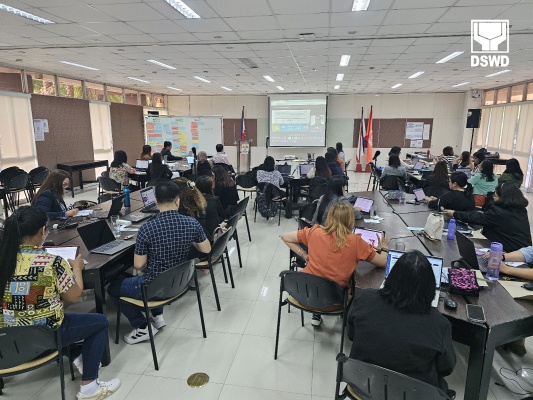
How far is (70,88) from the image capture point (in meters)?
9.84

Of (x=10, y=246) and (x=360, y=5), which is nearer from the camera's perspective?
(x=10, y=246)

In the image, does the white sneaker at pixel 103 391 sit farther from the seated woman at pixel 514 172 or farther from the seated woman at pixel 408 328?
the seated woman at pixel 514 172

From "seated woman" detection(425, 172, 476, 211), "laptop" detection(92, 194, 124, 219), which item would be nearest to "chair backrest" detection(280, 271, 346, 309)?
"laptop" detection(92, 194, 124, 219)

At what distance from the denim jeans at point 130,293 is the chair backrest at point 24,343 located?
713mm

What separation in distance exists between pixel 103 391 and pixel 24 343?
71 cm

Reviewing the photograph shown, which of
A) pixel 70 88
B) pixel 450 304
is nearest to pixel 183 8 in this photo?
pixel 450 304

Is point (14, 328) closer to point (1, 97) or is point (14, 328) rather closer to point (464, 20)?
point (464, 20)

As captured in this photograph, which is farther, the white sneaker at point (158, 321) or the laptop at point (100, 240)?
the white sneaker at point (158, 321)

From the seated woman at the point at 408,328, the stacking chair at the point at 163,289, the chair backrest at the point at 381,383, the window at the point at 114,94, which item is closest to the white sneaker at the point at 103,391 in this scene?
the stacking chair at the point at 163,289

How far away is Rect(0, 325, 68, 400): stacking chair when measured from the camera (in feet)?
5.92

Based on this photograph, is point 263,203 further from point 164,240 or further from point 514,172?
point 514,172

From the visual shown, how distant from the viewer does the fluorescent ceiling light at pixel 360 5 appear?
12.2 ft

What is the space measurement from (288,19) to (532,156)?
8.76 metres

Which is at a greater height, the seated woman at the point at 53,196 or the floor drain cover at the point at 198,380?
the seated woman at the point at 53,196
